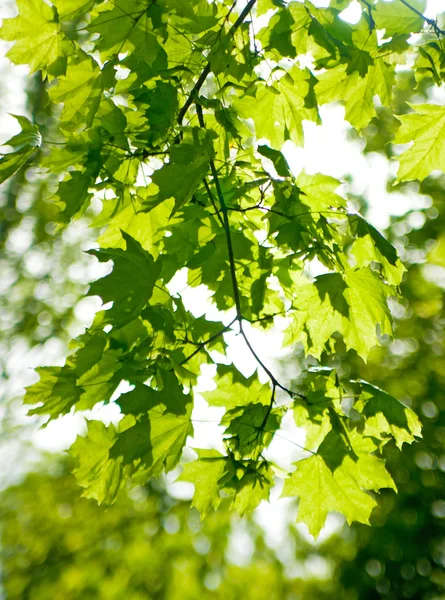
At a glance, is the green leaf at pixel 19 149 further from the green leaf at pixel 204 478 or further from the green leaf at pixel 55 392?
the green leaf at pixel 204 478

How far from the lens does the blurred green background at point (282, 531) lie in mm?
7746

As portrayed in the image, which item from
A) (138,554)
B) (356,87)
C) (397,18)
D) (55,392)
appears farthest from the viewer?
(138,554)

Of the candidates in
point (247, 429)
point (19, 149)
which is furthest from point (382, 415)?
point (19, 149)

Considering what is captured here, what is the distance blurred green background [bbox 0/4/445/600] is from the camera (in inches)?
305

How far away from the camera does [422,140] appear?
184 centimetres

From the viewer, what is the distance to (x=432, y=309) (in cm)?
858

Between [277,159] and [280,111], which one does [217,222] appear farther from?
[280,111]

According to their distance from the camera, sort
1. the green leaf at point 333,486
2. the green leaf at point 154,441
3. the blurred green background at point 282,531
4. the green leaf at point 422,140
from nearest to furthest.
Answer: the green leaf at point 154,441 < the green leaf at point 333,486 < the green leaf at point 422,140 < the blurred green background at point 282,531

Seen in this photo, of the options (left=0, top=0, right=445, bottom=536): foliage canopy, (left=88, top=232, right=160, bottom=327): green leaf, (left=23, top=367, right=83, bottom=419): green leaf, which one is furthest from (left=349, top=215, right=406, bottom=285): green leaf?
(left=23, top=367, right=83, bottom=419): green leaf

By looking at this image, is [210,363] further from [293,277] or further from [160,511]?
[160,511]

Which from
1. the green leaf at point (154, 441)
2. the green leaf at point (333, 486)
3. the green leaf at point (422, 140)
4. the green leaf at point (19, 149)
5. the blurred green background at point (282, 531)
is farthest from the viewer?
the blurred green background at point (282, 531)

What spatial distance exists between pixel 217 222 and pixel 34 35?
82 centimetres

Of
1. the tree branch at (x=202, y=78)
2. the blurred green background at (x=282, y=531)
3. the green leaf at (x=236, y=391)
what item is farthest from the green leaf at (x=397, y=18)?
the blurred green background at (x=282, y=531)

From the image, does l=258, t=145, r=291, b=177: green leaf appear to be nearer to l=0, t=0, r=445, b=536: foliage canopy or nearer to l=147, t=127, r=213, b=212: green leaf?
l=0, t=0, r=445, b=536: foliage canopy
